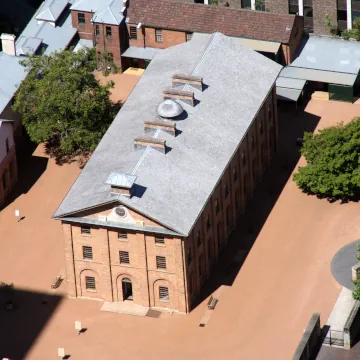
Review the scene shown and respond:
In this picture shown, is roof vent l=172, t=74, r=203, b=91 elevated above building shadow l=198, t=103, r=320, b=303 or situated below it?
above

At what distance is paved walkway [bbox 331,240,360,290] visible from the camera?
17175 centimetres

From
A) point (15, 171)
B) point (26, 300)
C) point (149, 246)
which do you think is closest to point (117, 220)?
point (149, 246)

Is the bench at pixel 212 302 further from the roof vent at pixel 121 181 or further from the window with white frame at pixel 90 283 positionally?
the roof vent at pixel 121 181

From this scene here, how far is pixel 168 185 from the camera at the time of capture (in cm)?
16788

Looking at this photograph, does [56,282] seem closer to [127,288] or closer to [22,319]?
[22,319]

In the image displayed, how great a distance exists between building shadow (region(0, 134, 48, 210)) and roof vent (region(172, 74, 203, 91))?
22.4m

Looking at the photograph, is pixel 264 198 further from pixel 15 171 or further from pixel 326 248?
pixel 15 171

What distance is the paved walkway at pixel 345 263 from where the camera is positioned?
17175 cm

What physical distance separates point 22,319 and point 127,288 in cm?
1139

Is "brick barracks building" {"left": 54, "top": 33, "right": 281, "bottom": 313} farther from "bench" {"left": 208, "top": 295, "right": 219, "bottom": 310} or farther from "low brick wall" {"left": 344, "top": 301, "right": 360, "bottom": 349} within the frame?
"low brick wall" {"left": 344, "top": 301, "right": 360, "bottom": 349}

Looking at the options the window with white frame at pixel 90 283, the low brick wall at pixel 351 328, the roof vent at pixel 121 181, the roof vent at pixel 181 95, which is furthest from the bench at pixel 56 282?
the low brick wall at pixel 351 328

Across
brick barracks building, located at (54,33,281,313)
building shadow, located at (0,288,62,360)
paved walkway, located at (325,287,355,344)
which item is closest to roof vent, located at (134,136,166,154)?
brick barracks building, located at (54,33,281,313)

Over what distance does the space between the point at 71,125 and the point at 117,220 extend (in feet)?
83.7

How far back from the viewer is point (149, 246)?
168 m
